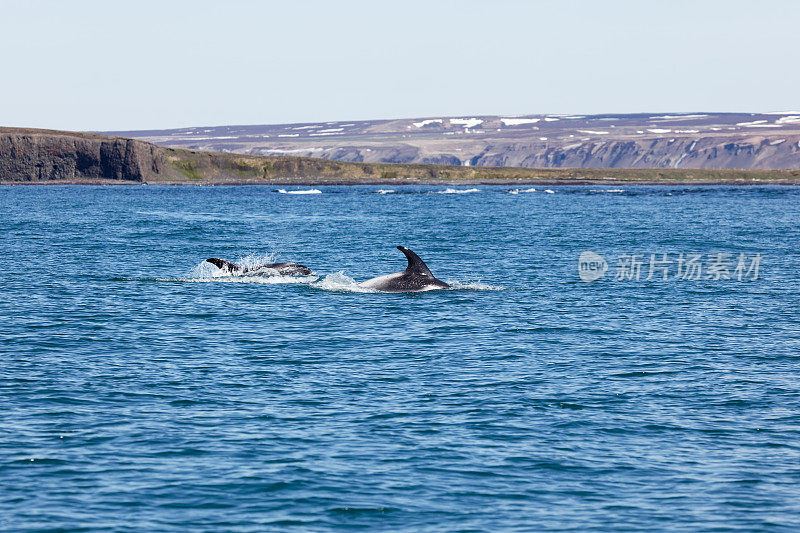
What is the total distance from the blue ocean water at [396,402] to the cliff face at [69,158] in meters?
155

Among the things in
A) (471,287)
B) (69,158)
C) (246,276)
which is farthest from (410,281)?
(69,158)

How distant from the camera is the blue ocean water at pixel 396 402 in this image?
42.7 feet

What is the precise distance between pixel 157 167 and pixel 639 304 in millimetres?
176859

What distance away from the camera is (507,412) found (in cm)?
1759

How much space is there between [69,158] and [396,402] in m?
186

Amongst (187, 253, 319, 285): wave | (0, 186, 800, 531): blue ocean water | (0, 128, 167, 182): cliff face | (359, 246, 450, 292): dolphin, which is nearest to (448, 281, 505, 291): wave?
(0, 186, 800, 531): blue ocean water

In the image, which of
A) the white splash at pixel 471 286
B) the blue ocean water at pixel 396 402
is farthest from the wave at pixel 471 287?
the blue ocean water at pixel 396 402

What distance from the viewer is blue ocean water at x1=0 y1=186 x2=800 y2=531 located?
1300 cm

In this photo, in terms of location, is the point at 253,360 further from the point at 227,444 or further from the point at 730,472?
the point at 730,472

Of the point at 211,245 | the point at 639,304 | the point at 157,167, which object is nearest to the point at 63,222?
the point at 211,245

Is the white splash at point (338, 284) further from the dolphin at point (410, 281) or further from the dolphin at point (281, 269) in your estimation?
the dolphin at point (281, 269)

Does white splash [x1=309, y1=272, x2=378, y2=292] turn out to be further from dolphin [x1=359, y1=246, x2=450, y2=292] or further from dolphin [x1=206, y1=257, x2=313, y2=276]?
dolphin [x1=206, y1=257, x2=313, y2=276]

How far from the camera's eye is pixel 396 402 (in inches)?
716

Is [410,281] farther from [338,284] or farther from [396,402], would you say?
[396,402]
